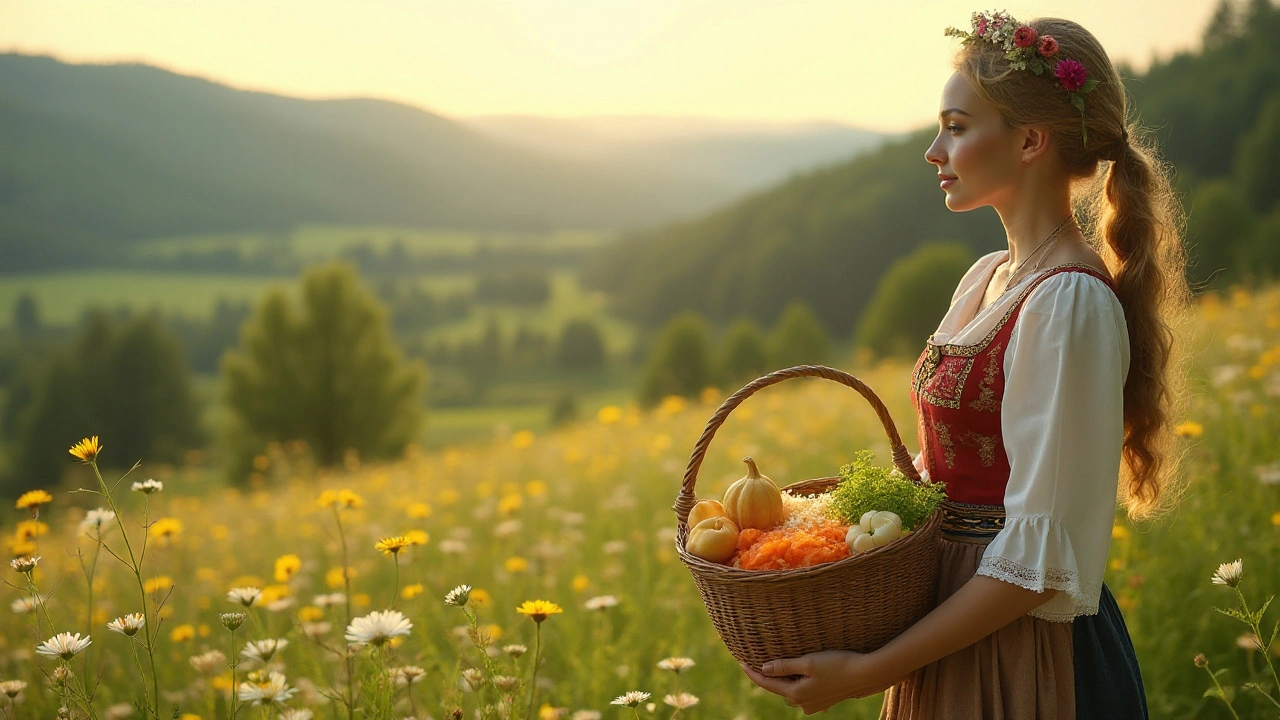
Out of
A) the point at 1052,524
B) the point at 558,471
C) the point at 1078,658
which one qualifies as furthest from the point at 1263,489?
the point at 558,471

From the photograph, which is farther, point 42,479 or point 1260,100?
point 1260,100

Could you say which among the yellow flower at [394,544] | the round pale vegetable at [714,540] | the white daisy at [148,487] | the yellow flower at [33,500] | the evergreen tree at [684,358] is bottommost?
the evergreen tree at [684,358]

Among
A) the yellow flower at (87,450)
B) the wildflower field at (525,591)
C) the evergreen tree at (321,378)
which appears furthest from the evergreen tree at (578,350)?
the yellow flower at (87,450)

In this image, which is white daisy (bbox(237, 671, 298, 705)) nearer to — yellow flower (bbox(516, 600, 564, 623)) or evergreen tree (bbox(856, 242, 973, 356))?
yellow flower (bbox(516, 600, 564, 623))

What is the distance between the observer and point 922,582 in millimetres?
1642

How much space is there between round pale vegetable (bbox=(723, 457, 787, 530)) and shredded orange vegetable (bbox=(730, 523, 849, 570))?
64 mm

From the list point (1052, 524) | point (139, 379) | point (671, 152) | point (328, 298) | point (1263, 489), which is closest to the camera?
point (1052, 524)

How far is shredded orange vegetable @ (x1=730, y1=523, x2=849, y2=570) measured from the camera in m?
1.51

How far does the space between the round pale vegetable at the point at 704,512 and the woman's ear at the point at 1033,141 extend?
984 millimetres

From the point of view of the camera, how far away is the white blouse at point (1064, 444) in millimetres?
1509

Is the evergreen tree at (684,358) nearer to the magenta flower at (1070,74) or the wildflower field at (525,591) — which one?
the wildflower field at (525,591)

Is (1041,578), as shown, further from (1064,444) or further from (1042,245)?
(1042,245)

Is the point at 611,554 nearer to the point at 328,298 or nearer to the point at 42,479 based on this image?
the point at 328,298

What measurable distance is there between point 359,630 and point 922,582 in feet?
3.72
